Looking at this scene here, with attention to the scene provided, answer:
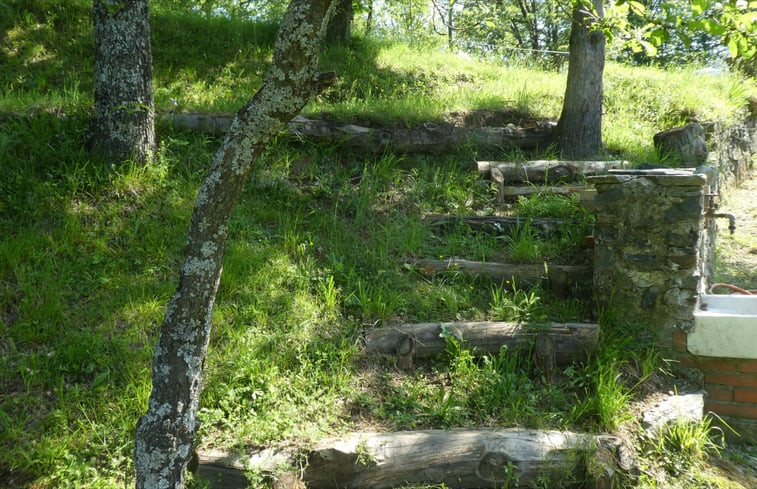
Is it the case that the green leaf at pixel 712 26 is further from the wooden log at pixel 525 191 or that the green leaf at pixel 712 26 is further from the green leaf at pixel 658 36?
the wooden log at pixel 525 191

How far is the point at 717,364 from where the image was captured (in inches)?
178

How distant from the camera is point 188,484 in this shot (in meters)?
3.44

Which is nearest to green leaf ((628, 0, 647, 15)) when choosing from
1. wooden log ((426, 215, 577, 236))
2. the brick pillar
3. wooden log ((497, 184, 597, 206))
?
the brick pillar

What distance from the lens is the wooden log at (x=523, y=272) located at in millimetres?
5242

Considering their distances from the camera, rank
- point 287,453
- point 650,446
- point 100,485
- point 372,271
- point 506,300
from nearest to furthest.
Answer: point 100,485 < point 287,453 < point 650,446 < point 506,300 < point 372,271

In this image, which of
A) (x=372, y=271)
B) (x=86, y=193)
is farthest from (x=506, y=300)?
(x=86, y=193)

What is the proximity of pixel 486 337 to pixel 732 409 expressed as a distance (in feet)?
6.63

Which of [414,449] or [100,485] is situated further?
[414,449]

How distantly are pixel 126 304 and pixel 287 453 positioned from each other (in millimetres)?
1944

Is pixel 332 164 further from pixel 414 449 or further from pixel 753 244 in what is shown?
pixel 753 244

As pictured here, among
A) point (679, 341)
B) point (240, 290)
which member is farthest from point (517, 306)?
point (240, 290)

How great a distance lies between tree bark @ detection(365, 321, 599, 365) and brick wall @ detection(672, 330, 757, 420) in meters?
0.84

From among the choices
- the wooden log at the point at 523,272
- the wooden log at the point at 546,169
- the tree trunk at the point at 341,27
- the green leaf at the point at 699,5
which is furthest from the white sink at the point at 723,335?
the tree trunk at the point at 341,27

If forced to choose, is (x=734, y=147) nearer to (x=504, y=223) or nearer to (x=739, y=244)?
(x=739, y=244)
